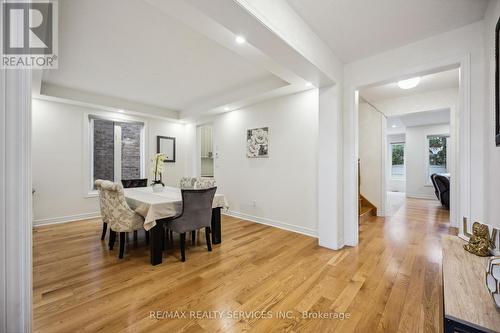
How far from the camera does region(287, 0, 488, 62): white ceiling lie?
6.19ft

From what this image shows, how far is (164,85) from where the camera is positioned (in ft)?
12.7

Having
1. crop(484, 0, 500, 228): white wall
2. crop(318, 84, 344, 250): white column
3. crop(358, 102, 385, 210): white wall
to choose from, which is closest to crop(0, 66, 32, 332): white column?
crop(484, 0, 500, 228): white wall

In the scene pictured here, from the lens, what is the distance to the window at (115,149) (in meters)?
4.64

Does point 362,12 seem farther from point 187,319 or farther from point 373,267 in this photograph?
point 187,319

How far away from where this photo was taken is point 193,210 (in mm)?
2562

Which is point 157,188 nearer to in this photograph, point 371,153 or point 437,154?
point 371,153

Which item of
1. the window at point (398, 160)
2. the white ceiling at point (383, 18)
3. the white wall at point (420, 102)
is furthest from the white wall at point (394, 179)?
the white ceiling at point (383, 18)

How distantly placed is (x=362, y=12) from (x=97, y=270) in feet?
12.3

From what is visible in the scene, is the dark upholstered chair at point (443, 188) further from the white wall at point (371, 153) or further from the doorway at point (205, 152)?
the doorway at point (205, 152)

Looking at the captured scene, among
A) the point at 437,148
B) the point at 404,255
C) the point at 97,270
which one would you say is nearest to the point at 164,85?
the point at 97,270

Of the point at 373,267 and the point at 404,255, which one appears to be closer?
the point at 373,267

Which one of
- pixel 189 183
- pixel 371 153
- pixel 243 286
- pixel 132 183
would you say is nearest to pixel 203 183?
pixel 189 183

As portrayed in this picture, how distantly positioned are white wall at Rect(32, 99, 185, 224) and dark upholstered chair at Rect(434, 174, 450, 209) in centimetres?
816

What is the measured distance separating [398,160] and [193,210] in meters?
10.1
